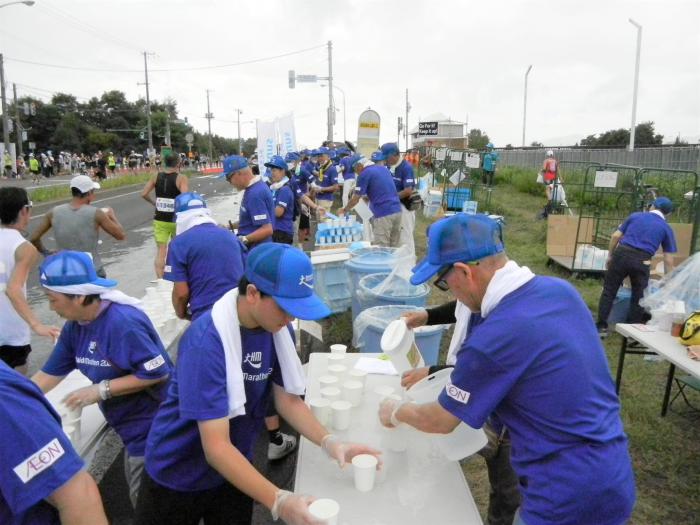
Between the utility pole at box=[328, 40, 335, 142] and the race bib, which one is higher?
the utility pole at box=[328, 40, 335, 142]

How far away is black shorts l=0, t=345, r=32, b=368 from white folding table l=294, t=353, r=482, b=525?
2488 millimetres

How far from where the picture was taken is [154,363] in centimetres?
230

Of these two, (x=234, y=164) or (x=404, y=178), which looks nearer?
(x=234, y=164)

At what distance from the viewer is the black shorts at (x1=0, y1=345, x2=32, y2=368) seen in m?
3.36

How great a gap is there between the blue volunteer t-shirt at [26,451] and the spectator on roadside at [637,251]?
6.11 metres

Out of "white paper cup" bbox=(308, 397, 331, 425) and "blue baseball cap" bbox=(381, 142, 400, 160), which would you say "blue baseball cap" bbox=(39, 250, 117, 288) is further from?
"blue baseball cap" bbox=(381, 142, 400, 160)

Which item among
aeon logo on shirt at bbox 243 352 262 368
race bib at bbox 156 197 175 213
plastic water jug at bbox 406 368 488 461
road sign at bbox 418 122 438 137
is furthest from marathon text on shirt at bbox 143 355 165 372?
road sign at bbox 418 122 438 137

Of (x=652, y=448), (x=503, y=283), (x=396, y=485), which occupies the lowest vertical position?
(x=652, y=448)

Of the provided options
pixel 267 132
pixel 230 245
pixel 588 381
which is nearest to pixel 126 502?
pixel 230 245

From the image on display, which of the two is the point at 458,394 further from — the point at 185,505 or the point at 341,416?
the point at 185,505

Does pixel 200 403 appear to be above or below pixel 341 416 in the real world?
above

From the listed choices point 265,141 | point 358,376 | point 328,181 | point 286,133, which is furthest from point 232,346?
point 328,181

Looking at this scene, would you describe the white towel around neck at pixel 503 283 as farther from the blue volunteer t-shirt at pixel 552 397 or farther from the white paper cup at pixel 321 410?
the white paper cup at pixel 321 410

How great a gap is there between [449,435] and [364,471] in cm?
41
